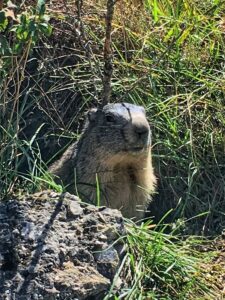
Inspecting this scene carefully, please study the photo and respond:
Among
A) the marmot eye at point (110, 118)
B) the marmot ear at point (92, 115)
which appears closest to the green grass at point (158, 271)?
the marmot eye at point (110, 118)

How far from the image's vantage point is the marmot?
559 centimetres

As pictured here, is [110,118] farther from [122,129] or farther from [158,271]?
[158,271]

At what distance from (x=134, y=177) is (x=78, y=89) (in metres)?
1.19

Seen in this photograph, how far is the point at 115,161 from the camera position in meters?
5.76

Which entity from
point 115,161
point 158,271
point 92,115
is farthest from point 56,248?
point 92,115

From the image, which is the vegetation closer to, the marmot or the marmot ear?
the marmot

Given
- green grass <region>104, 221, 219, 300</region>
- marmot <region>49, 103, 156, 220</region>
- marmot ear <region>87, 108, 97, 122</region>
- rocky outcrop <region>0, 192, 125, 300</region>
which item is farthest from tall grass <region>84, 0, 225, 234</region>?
rocky outcrop <region>0, 192, 125, 300</region>

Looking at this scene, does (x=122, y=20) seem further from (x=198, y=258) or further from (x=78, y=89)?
(x=198, y=258)

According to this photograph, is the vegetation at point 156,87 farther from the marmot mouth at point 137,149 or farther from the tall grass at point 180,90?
the marmot mouth at point 137,149

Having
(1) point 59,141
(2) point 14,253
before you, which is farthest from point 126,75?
(2) point 14,253

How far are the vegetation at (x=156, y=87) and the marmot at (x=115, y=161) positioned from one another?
29cm

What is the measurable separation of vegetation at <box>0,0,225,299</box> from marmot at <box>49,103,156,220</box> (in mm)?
287

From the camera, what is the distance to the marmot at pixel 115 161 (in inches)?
220

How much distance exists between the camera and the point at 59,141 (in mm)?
6715
